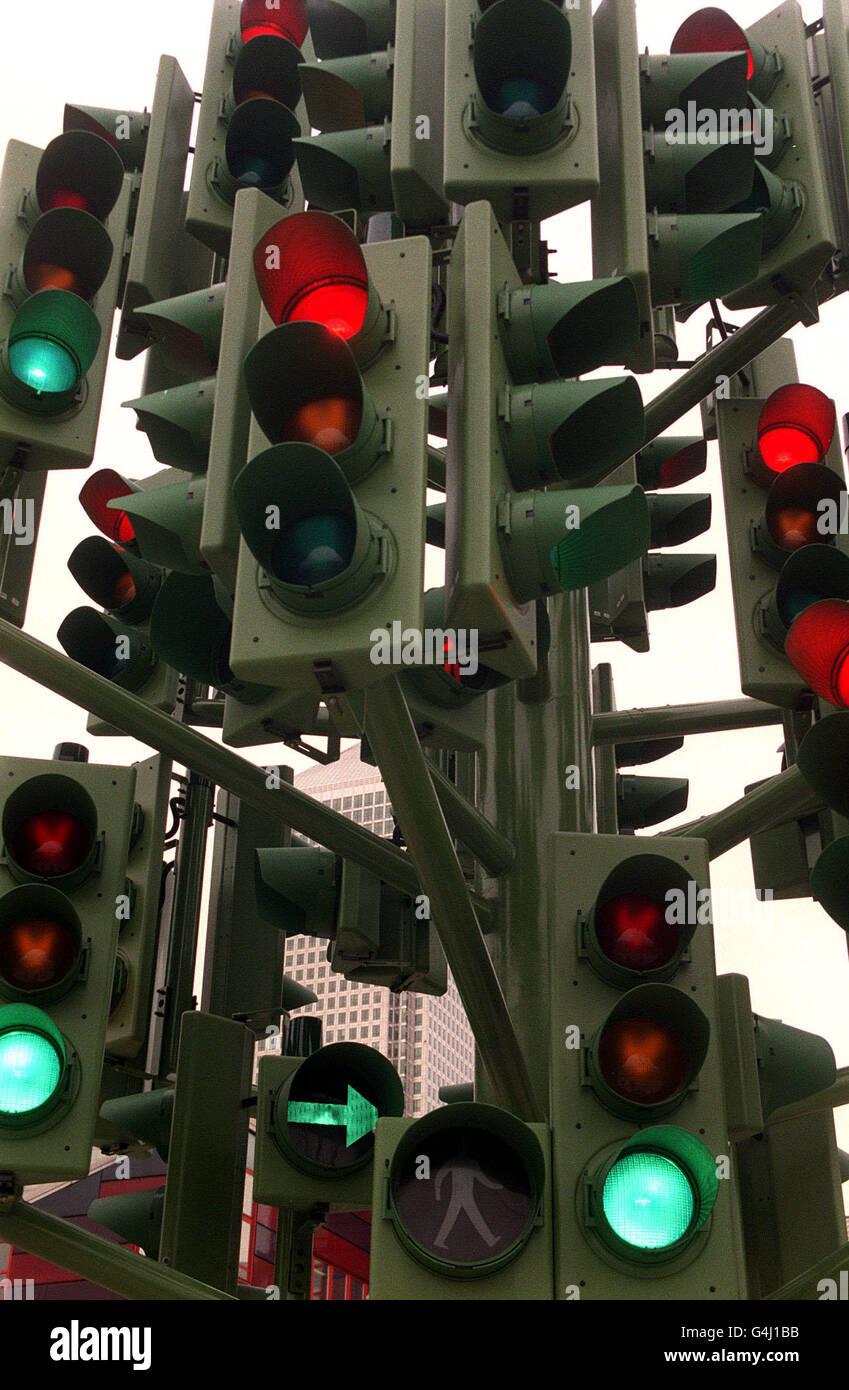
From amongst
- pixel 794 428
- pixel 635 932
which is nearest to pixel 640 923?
pixel 635 932

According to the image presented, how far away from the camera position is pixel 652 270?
5055 millimetres

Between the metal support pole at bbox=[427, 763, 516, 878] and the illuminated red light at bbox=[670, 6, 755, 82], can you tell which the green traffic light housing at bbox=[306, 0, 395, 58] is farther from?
the metal support pole at bbox=[427, 763, 516, 878]

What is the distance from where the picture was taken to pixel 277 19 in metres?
5.90

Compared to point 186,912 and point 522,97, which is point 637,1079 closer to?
point 522,97

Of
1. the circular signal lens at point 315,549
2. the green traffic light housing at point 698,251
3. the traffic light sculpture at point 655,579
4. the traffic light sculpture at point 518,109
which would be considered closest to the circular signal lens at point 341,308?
the circular signal lens at point 315,549

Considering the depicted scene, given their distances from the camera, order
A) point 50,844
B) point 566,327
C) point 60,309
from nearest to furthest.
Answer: point 566,327 < point 50,844 < point 60,309

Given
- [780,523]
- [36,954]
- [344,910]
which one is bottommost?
[36,954]

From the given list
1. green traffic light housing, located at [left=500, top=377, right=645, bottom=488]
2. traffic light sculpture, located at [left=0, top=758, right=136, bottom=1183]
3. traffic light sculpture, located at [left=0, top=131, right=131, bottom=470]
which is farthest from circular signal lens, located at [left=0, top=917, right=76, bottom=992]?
green traffic light housing, located at [left=500, top=377, right=645, bottom=488]

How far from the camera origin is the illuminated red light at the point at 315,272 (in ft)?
11.9

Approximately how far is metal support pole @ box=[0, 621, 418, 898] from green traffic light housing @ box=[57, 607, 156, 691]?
1405 millimetres

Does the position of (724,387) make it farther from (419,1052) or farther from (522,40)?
(419,1052)

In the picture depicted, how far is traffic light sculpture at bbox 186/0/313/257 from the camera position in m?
5.53

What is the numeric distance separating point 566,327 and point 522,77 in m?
1.00
